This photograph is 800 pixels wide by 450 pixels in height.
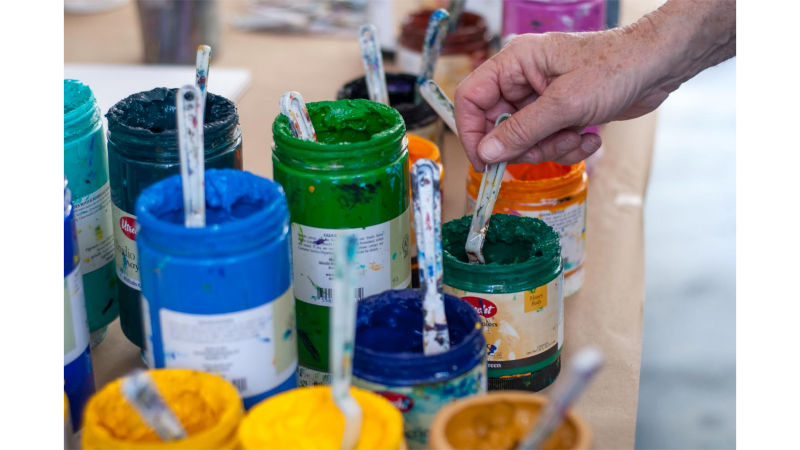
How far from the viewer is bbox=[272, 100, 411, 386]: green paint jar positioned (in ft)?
2.95

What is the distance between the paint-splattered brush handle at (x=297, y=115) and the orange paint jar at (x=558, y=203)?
265 mm

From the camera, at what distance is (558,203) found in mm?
1135

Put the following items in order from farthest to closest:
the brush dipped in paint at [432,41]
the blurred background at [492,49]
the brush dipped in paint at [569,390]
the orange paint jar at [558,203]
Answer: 1. the blurred background at [492,49]
2. the brush dipped in paint at [432,41]
3. the orange paint jar at [558,203]
4. the brush dipped in paint at [569,390]

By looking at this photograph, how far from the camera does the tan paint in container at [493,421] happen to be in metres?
0.72

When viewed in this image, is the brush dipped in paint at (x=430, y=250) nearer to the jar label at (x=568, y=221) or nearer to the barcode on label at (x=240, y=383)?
the barcode on label at (x=240, y=383)

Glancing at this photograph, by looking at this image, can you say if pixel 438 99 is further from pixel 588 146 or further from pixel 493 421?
pixel 493 421

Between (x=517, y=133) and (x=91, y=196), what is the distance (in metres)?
0.49

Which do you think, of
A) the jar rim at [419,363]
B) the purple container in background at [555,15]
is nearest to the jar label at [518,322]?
the jar rim at [419,363]

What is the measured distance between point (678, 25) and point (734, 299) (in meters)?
1.41

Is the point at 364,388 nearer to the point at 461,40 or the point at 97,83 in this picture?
the point at 461,40

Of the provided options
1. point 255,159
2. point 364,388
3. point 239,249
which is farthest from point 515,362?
point 255,159

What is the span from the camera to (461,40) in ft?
5.24

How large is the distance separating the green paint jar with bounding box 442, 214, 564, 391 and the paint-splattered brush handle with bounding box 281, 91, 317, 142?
0.19 metres

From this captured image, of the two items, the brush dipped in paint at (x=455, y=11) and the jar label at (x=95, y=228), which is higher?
the brush dipped in paint at (x=455, y=11)
